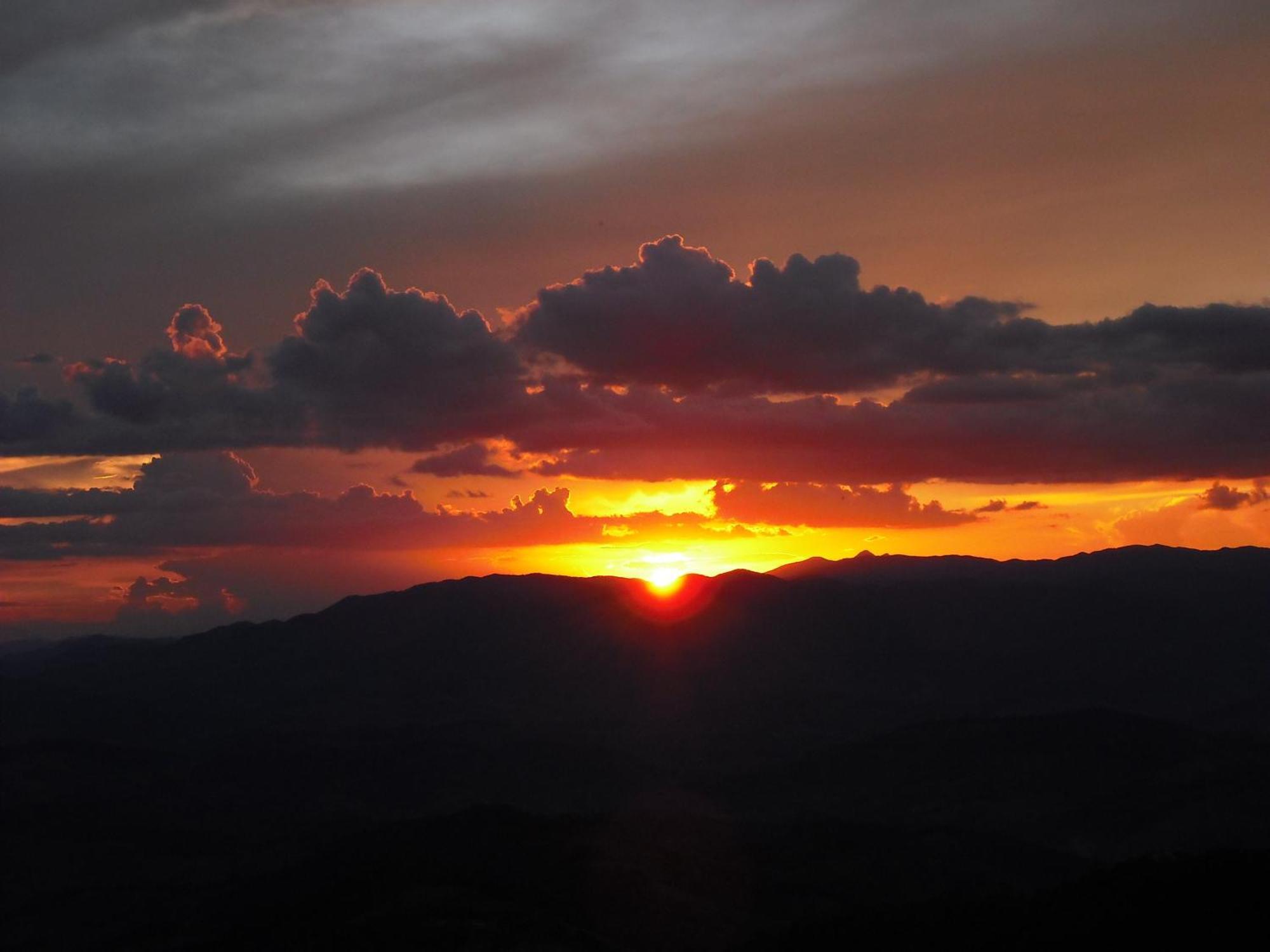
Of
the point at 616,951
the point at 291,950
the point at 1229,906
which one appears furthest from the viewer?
the point at 291,950

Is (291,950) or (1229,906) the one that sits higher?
(1229,906)

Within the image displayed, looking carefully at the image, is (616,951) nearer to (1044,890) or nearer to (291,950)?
(291,950)

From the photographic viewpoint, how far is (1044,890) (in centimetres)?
19850

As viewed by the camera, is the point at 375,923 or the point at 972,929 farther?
the point at 375,923

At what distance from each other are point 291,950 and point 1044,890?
363 ft

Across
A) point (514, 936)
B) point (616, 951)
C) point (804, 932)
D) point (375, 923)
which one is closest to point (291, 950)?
point (375, 923)

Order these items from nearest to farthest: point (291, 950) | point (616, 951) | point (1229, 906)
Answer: point (1229, 906) → point (616, 951) → point (291, 950)

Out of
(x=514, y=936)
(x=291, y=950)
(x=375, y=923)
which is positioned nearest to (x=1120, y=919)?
(x=514, y=936)

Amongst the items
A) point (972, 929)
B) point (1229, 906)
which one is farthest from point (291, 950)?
point (1229, 906)

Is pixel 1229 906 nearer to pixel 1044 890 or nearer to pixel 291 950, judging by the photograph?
pixel 1044 890

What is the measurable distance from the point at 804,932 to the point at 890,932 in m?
12.9

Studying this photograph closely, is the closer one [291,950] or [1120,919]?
[1120,919]

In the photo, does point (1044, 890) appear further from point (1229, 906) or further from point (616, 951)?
point (616, 951)

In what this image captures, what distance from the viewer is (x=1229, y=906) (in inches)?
6314
